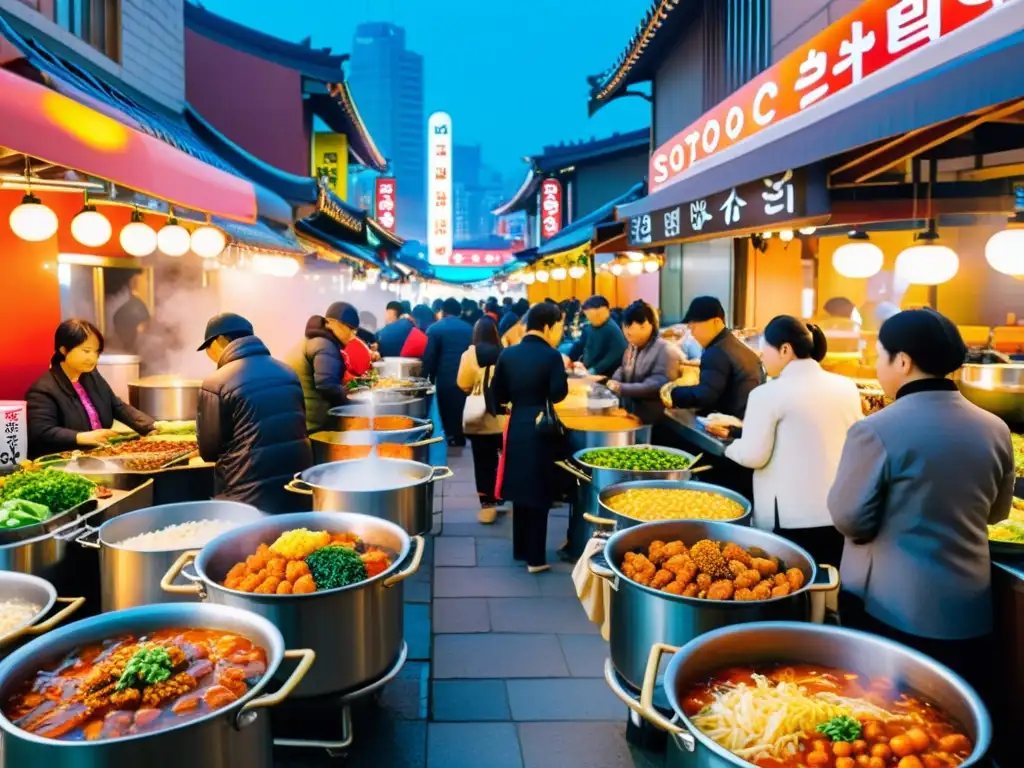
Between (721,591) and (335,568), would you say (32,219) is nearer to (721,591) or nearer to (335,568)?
(335,568)

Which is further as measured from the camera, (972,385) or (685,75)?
(685,75)

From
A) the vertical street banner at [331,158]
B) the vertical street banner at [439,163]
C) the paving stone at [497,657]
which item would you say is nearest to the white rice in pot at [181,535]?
the paving stone at [497,657]

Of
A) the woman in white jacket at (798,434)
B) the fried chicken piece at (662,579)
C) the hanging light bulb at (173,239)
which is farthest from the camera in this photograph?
the hanging light bulb at (173,239)

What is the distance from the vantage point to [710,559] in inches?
141

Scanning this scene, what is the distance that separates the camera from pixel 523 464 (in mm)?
6676

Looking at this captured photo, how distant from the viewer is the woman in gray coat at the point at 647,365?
7770 mm

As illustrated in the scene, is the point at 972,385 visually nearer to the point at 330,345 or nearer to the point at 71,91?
the point at 330,345

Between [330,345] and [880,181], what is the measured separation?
17.8 feet

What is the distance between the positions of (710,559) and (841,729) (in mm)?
1211

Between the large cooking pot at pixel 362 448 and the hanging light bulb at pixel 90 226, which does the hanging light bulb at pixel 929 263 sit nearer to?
the large cooking pot at pixel 362 448

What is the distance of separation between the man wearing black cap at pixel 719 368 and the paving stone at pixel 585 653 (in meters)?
1.99

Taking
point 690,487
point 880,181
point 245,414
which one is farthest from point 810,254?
point 245,414

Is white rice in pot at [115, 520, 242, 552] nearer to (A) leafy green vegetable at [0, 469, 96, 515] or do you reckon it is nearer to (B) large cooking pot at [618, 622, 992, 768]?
(A) leafy green vegetable at [0, 469, 96, 515]

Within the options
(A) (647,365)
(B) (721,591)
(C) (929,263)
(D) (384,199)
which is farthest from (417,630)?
(D) (384,199)
